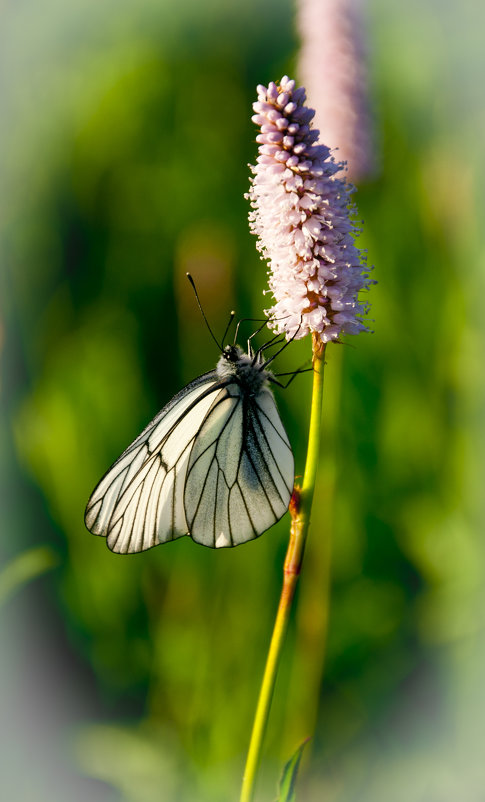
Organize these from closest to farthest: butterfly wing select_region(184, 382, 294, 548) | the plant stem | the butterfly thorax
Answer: the plant stem
butterfly wing select_region(184, 382, 294, 548)
the butterfly thorax

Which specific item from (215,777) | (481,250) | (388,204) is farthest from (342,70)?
(215,777)

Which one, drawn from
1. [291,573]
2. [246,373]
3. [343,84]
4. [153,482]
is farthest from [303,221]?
[343,84]

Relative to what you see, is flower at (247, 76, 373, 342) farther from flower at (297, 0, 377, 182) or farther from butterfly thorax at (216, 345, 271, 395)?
flower at (297, 0, 377, 182)

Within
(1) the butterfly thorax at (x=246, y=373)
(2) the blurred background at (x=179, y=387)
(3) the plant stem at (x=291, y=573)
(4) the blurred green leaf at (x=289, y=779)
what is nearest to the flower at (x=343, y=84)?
(2) the blurred background at (x=179, y=387)

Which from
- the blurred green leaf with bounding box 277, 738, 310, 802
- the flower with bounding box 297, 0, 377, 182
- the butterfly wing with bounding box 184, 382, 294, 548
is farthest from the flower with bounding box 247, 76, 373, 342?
the flower with bounding box 297, 0, 377, 182

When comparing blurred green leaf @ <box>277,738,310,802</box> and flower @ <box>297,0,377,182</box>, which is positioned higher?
flower @ <box>297,0,377,182</box>

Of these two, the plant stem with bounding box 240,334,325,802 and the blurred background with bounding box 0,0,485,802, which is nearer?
the plant stem with bounding box 240,334,325,802
